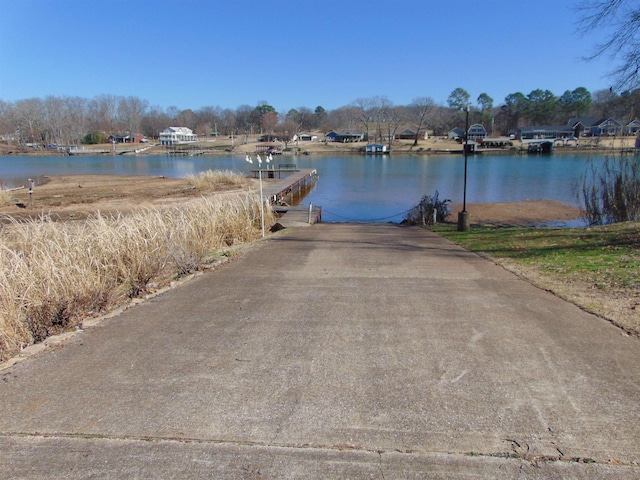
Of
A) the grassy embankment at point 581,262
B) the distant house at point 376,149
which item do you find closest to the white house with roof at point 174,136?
the distant house at point 376,149

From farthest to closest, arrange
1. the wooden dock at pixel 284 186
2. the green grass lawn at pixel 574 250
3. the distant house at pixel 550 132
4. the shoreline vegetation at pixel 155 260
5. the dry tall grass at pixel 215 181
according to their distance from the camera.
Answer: the distant house at pixel 550 132, the dry tall grass at pixel 215 181, the wooden dock at pixel 284 186, the green grass lawn at pixel 574 250, the shoreline vegetation at pixel 155 260

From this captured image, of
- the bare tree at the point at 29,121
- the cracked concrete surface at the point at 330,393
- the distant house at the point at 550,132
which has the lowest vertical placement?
the cracked concrete surface at the point at 330,393

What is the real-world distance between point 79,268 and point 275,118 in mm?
160812

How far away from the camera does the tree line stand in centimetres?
12775

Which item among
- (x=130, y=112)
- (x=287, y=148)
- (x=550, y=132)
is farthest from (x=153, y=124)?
(x=550, y=132)

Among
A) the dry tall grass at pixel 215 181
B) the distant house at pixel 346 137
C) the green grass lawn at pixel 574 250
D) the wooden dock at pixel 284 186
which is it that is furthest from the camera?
the distant house at pixel 346 137

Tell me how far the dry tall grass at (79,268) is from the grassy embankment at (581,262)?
20.1 feet

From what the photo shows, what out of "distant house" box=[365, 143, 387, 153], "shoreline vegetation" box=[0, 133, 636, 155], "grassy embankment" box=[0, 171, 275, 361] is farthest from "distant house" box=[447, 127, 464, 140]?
"grassy embankment" box=[0, 171, 275, 361]

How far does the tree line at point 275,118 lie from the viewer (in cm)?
12775

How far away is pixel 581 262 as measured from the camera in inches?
320

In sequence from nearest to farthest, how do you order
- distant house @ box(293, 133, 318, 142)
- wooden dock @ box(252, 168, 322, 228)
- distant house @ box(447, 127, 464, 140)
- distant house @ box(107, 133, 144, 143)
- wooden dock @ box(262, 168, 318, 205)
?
wooden dock @ box(252, 168, 322, 228), wooden dock @ box(262, 168, 318, 205), distant house @ box(447, 127, 464, 140), distant house @ box(293, 133, 318, 142), distant house @ box(107, 133, 144, 143)

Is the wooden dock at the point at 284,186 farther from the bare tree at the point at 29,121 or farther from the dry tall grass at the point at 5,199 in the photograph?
the bare tree at the point at 29,121

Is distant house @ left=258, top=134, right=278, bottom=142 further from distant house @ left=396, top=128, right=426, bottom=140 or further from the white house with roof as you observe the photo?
distant house @ left=396, top=128, right=426, bottom=140

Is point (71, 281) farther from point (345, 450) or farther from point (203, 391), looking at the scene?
point (345, 450)
